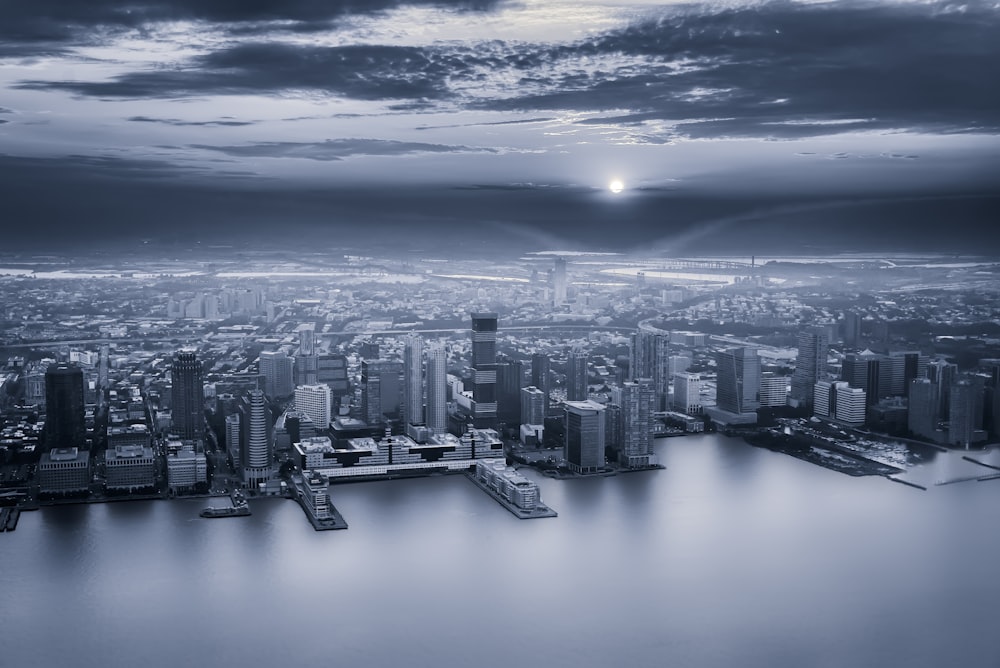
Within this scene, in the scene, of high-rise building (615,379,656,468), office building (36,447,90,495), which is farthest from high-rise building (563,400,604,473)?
office building (36,447,90,495)

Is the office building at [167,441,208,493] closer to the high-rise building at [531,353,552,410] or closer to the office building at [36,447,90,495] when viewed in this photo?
the office building at [36,447,90,495]

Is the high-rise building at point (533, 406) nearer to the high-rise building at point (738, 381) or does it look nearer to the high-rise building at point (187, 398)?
the high-rise building at point (738, 381)

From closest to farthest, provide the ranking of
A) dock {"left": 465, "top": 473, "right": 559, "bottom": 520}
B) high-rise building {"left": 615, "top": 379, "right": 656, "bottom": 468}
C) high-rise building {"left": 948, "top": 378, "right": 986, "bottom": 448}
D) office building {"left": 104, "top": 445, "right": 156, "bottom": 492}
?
1. dock {"left": 465, "top": 473, "right": 559, "bottom": 520}
2. office building {"left": 104, "top": 445, "right": 156, "bottom": 492}
3. high-rise building {"left": 948, "top": 378, "right": 986, "bottom": 448}
4. high-rise building {"left": 615, "top": 379, "right": 656, "bottom": 468}

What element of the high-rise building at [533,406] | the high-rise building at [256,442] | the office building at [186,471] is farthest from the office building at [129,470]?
the high-rise building at [533,406]

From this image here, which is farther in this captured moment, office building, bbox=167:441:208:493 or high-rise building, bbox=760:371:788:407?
high-rise building, bbox=760:371:788:407

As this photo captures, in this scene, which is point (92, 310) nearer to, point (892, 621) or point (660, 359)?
point (660, 359)

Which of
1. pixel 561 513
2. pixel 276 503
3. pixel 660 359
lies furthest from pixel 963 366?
pixel 276 503
